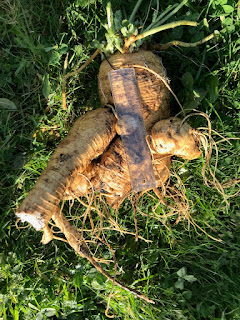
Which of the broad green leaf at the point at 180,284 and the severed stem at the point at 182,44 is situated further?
the broad green leaf at the point at 180,284

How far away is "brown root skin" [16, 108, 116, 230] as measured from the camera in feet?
5.87

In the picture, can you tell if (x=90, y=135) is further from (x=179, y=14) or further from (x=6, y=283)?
(x=6, y=283)

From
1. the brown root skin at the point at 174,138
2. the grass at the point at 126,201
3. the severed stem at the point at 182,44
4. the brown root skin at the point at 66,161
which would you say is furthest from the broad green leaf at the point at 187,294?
the severed stem at the point at 182,44

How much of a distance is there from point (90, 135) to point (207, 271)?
4.72 ft

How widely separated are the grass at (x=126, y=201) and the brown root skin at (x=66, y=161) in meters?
0.50

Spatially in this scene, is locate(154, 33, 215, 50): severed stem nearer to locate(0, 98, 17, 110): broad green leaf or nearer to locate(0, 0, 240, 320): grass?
locate(0, 0, 240, 320): grass

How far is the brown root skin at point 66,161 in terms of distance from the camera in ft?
5.87

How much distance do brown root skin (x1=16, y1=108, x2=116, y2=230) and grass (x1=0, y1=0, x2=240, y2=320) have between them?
0.50 meters

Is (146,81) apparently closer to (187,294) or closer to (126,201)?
(126,201)

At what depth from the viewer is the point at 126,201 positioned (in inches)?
101

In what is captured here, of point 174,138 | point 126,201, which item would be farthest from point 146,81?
point 126,201

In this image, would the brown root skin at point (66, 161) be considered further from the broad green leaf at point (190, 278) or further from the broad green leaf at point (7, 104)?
the broad green leaf at point (190, 278)

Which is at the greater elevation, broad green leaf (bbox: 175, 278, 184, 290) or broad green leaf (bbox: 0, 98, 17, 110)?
broad green leaf (bbox: 0, 98, 17, 110)

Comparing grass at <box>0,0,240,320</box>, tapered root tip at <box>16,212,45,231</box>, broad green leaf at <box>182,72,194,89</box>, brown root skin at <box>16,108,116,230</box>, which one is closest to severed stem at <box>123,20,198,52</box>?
grass at <box>0,0,240,320</box>
